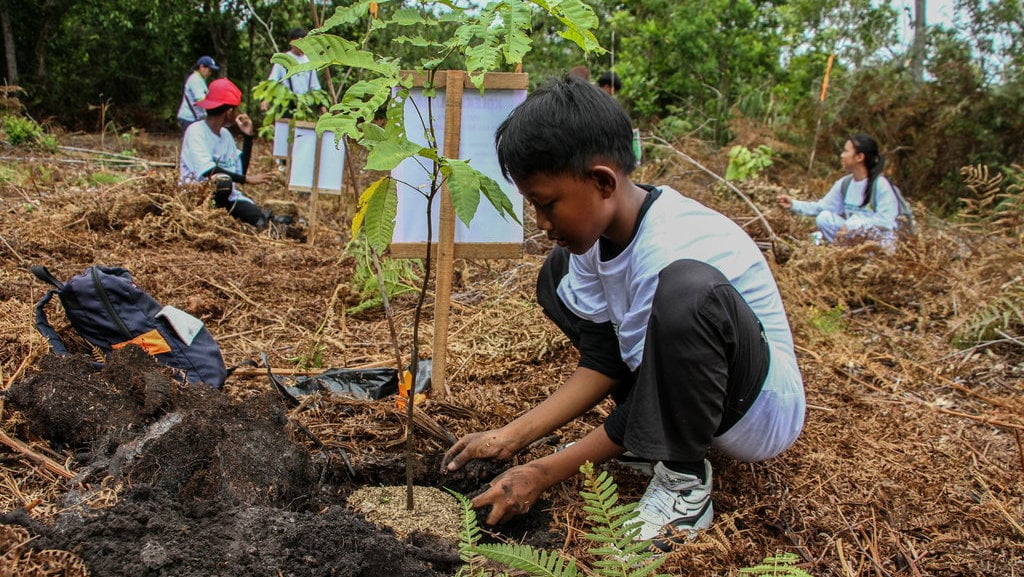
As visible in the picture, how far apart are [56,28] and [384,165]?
1660cm

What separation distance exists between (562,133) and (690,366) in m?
0.65

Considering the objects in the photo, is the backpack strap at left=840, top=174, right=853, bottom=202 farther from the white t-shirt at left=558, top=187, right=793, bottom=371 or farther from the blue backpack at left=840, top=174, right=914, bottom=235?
the white t-shirt at left=558, top=187, right=793, bottom=371

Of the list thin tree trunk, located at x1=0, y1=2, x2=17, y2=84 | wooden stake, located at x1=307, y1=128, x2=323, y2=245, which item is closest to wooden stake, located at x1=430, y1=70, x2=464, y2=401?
wooden stake, located at x1=307, y1=128, x2=323, y2=245

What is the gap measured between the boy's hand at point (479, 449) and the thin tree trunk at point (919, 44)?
35.1 ft

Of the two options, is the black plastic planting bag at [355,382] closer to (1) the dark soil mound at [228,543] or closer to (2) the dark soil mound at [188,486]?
(2) the dark soil mound at [188,486]

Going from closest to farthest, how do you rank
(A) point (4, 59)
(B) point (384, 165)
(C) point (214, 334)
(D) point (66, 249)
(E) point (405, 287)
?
1. (B) point (384, 165)
2. (C) point (214, 334)
3. (E) point (405, 287)
4. (D) point (66, 249)
5. (A) point (4, 59)

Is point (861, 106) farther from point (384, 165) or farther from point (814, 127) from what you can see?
point (384, 165)

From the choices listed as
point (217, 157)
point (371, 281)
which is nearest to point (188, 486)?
point (371, 281)

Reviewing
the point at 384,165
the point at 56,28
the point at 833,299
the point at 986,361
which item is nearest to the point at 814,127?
the point at 833,299

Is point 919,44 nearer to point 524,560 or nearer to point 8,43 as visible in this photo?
point 524,560

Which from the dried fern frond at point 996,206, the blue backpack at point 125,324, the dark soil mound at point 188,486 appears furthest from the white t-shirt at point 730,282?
the dried fern frond at point 996,206

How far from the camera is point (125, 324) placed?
2.59 m

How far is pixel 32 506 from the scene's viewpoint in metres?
1.59

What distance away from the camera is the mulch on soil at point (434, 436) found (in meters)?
1.60
